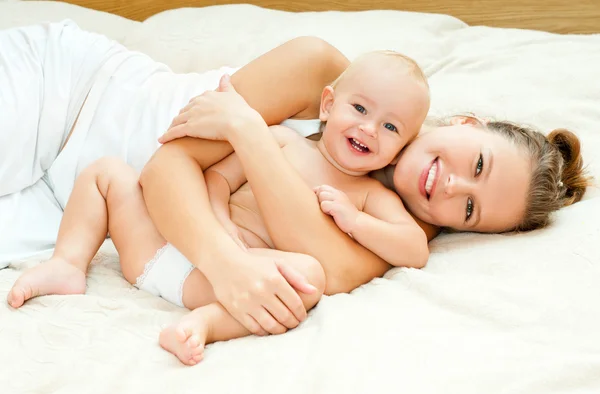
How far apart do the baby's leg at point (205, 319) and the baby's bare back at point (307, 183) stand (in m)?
0.08

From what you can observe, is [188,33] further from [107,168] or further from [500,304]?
[500,304]

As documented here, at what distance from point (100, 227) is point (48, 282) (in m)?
0.16

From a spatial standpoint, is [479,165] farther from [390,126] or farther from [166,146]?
[166,146]

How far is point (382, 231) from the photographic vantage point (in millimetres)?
1124

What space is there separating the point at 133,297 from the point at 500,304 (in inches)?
23.0

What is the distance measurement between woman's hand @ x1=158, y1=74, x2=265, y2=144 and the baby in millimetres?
88

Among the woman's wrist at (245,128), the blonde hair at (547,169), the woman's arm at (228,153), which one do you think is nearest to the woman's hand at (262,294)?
the woman's arm at (228,153)

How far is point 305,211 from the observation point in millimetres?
1132

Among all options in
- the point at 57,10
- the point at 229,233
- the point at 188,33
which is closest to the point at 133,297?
the point at 229,233

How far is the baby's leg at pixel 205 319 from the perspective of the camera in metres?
0.94

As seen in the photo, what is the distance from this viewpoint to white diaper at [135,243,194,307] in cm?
114

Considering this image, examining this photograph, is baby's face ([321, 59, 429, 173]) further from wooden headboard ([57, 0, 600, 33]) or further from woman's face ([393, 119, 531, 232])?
wooden headboard ([57, 0, 600, 33])

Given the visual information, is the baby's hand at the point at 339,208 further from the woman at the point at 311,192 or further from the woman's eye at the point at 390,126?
the woman's eye at the point at 390,126

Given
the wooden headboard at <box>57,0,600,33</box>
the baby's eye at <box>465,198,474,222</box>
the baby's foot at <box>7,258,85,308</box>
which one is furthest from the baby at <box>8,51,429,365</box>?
the wooden headboard at <box>57,0,600,33</box>
